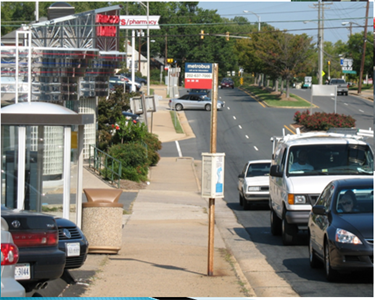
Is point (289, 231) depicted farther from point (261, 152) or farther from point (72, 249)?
point (261, 152)

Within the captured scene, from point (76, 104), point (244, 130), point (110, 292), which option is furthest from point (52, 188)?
point (244, 130)

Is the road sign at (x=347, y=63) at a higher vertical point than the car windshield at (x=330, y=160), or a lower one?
higher

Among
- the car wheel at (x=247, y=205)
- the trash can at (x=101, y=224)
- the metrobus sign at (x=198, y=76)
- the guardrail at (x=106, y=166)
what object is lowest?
the car wheel at (x=247, y=205)

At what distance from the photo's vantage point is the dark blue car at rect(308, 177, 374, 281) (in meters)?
8.12

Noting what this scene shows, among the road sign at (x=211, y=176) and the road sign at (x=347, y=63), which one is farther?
the road sign at (x=347, y=63)

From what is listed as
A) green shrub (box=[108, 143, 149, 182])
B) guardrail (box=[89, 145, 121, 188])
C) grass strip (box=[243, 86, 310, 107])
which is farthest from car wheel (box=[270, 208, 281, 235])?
grass strip (box=[243, 86, 310, 107])

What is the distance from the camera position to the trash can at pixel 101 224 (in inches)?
427

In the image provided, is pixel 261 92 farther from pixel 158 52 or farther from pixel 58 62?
pixel 58 62

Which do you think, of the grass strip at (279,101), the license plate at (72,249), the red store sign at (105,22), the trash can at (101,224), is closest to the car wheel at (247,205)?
the trash can at (101,224)

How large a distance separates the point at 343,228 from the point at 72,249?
13.2 ft

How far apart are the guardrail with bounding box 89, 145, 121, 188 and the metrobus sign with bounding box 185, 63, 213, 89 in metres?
14.5

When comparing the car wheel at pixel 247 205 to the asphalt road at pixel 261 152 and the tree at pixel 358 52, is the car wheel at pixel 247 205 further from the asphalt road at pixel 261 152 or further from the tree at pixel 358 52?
the tree at pixel 358 52

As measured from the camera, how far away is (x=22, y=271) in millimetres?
6734

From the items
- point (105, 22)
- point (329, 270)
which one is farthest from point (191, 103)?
point (329, 270)
